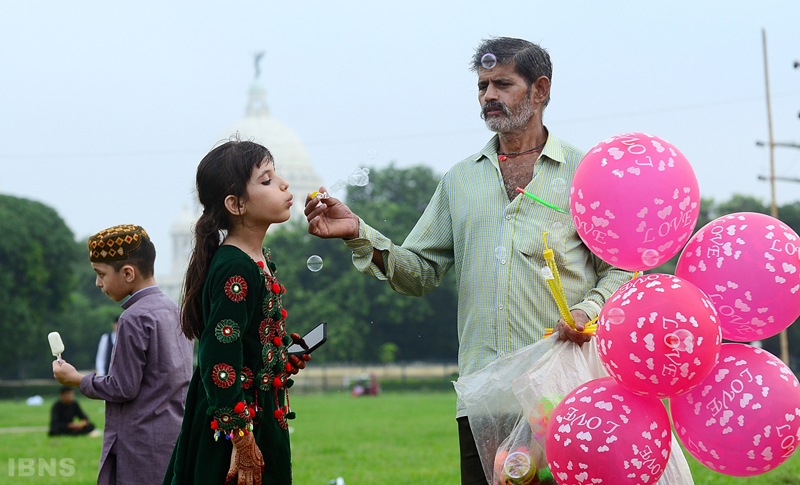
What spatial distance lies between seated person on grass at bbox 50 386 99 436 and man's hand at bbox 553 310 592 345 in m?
11.8

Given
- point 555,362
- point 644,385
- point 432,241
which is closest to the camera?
point 644,385

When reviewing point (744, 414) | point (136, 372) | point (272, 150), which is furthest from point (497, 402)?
point (272, 150)

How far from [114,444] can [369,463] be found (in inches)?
219

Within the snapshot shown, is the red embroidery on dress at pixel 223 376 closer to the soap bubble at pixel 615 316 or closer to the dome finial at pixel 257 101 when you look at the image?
the soap bubble at pixel 615 316

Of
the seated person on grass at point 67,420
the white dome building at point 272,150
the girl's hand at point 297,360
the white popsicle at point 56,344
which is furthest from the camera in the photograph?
the white dome building at point 272,150

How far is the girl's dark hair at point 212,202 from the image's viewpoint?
132 inches

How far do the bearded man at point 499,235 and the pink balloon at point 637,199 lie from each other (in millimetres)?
370

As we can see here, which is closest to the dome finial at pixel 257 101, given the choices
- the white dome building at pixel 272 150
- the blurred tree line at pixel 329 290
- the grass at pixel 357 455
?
the white dome building at pixel 272 150

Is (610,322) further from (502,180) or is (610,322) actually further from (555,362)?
(502,180)

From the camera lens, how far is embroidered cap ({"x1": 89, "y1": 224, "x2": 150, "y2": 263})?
4160 mm

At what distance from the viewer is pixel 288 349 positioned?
3.53 metres

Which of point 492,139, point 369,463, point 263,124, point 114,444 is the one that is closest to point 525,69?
point 492,139

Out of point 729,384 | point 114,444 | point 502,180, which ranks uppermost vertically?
point 502,180

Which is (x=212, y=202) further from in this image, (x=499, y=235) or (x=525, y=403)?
(x=525, y=403)
